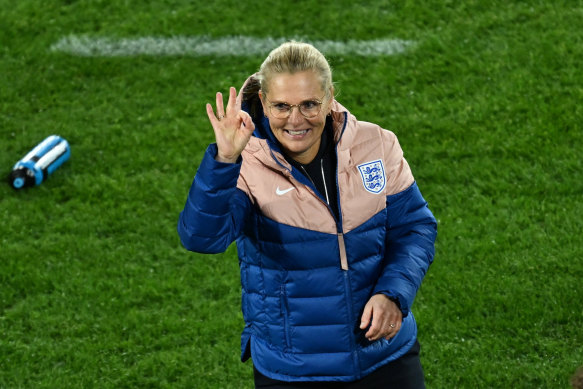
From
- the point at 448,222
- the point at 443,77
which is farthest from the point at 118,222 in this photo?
the point at 443,77

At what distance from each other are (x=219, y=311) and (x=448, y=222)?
6.26 ft

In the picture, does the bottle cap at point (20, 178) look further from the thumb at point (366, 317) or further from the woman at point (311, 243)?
the thumb at point (366, 317)

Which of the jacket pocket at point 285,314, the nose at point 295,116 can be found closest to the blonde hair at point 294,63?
the nose at point 295,116

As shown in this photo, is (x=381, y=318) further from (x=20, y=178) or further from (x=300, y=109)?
(x=20, y=178)

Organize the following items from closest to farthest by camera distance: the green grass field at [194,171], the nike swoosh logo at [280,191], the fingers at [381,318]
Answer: the fingers at [381,318] < the nike swoosh logo at [280,191] < the green grass field at [194,171]

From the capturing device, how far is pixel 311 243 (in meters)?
4.49

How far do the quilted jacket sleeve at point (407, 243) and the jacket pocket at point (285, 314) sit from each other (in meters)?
0.39

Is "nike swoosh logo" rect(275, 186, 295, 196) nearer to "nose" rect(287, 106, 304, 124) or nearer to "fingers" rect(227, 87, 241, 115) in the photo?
"nose" rect(287, 106, 304, 124)

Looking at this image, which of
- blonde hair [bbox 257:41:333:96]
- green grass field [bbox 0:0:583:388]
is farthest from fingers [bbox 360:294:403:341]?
green grass field [bbox 0:0:583:388]

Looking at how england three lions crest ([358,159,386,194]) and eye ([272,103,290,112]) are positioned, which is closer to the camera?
eye ([272,103,290,112])

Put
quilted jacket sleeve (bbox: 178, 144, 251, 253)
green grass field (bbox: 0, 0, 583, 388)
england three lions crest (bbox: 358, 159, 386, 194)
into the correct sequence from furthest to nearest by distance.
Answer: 1. green grass field (bbox: 0, 0, 583, 388)
2. england three lions crest (bbox: 358, 159, 386, 194)
3. quilted jacket sleeve (bbox: 178, 144, 251, 253)

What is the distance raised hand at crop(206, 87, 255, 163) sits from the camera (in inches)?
164

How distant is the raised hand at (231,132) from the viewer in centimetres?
416

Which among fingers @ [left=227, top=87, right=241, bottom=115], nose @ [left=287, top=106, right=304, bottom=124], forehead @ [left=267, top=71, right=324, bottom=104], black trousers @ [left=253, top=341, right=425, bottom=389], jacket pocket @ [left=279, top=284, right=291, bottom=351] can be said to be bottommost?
black trousers @ [left=253, top=341, right=425, bottom=389]
